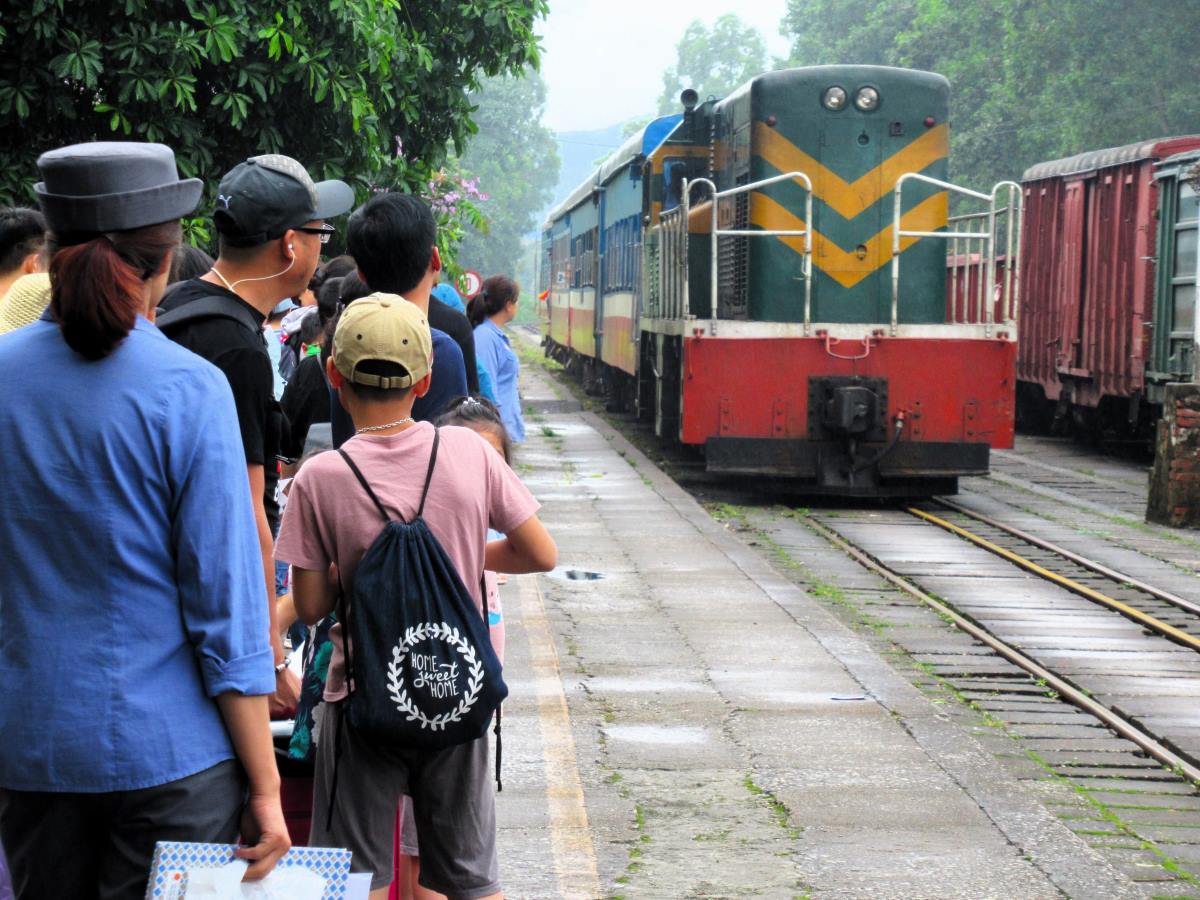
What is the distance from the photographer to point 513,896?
4781 mm

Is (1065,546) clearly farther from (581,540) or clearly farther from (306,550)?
(306,550)

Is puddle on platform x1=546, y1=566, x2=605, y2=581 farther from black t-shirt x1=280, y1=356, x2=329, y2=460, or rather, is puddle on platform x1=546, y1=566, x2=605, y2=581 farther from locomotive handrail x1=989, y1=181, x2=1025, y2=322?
black t-shirt x1=280, y1=356, x2=329, y2=460

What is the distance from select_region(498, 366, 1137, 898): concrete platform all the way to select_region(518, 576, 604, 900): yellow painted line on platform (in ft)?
0.04

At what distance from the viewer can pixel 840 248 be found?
1448 centimetres

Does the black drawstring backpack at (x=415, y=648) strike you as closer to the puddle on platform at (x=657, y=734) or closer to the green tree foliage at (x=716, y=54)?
the puddle on platform at (x=657, y=734)

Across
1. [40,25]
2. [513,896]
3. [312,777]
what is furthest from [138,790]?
[40,25]

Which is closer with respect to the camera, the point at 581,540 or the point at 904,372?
the point at 581,540

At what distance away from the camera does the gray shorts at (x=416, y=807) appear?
138 inches

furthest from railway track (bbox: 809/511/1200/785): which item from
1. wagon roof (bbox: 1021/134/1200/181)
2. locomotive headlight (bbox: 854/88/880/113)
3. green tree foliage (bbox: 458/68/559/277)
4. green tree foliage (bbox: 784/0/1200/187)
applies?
green tree foliage (bbox: 458/68/559/277)

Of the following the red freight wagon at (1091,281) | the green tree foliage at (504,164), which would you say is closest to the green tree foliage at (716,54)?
the green tree foliage at (504,164)

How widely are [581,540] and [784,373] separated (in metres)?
2.78

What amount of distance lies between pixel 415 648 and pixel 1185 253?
49.2 feet

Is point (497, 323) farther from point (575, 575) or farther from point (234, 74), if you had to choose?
point (234, 74)

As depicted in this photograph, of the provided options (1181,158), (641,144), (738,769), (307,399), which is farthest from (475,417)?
(641,144)
